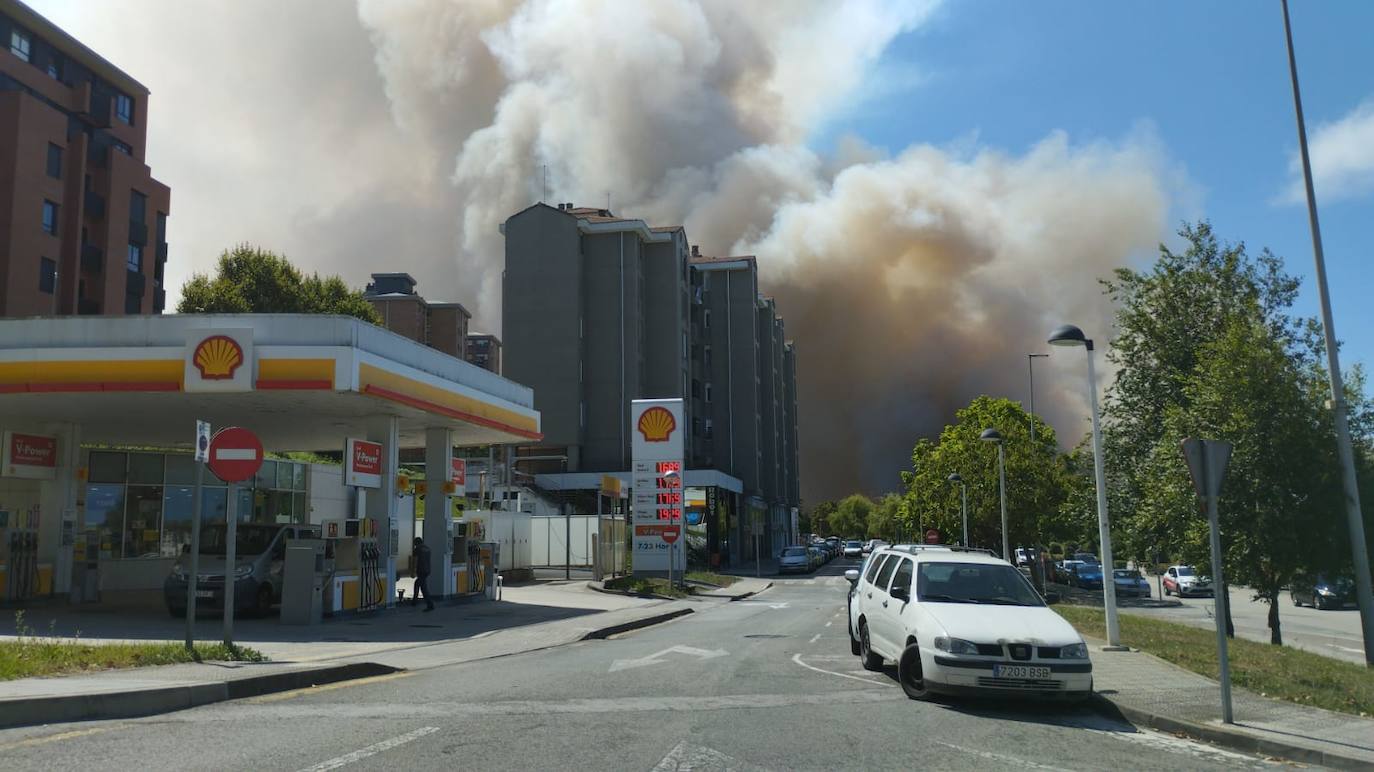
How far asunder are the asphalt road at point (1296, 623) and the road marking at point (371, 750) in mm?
17174

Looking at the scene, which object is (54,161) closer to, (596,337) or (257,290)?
(257,290)

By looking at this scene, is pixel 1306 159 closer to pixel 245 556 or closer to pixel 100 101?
pixel 245 556

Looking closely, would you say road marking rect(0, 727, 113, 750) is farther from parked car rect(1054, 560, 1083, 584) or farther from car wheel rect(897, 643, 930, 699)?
parked car rect(1054, 560, 1083, 584)

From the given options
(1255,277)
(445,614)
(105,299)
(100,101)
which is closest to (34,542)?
(445,614)

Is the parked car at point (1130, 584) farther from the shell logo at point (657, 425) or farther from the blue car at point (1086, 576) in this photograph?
the shell logo at point (657, 425)

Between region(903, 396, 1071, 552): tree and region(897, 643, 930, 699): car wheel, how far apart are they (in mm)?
34739

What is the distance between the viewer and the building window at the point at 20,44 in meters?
48.0

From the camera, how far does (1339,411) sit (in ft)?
49.9

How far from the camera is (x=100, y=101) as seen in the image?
172 ft

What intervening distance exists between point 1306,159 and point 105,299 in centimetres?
5252

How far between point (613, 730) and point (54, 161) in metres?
52.2

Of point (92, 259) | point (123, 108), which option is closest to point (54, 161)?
point (92, 259)

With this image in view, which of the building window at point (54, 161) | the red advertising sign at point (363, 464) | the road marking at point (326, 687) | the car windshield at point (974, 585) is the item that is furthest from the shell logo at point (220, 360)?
the building window at point (54, 161)

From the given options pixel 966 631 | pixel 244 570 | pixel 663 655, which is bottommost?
pixel 663 655
